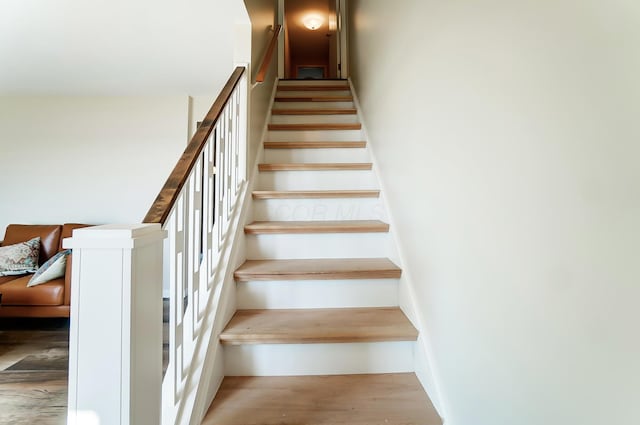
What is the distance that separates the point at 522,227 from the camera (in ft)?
2.02

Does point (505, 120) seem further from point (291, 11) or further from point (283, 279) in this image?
point (291, 11)

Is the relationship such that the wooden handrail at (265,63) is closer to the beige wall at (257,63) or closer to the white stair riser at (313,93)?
the beige wall at (257,63)

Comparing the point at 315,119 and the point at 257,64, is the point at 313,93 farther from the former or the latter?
the point at 257,64

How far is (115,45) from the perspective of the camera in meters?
2.23

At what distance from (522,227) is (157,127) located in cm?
371

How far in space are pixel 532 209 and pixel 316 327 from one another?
891 millimetres

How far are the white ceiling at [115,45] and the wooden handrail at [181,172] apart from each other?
3.01 ft

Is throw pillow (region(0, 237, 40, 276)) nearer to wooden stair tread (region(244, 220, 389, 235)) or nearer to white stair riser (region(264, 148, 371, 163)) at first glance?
white stair riser (region(264, 148, 371, 163))

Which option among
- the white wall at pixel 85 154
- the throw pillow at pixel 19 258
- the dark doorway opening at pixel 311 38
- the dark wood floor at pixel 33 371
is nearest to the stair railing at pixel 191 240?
the dark wood floor at pixel 33 371

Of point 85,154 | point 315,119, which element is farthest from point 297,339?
point 85,154

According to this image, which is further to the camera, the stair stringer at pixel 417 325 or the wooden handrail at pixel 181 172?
the stair stringer at pixel 417 325

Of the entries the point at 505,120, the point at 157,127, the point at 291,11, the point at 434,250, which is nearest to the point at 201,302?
the point at 434,250

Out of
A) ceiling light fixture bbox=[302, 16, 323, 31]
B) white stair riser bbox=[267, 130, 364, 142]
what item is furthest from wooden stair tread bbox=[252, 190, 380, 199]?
ceiling light fixture bbox=[302, 16, 323, 31]

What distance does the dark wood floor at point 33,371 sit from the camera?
4.54 feet
